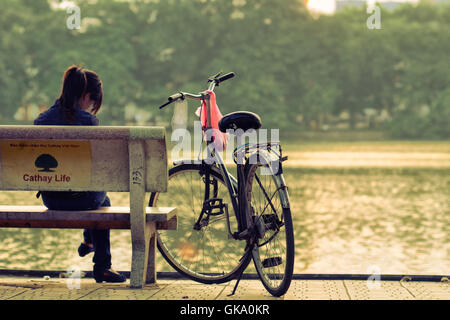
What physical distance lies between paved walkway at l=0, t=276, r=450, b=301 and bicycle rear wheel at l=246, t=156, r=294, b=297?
0.34ft

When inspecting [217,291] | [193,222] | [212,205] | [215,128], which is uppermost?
[215,128]

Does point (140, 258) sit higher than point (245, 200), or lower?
lower

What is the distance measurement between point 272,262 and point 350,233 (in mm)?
4153

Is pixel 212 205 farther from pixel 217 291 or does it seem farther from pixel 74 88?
pixel 74 88

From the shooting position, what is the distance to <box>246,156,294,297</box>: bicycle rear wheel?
4332mm

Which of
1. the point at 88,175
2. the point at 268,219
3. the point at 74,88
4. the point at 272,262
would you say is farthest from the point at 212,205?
the point at 74,88

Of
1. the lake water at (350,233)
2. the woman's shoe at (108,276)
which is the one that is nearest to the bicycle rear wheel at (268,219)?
the woman's shoe at (108,276)

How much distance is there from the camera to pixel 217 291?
461cm
